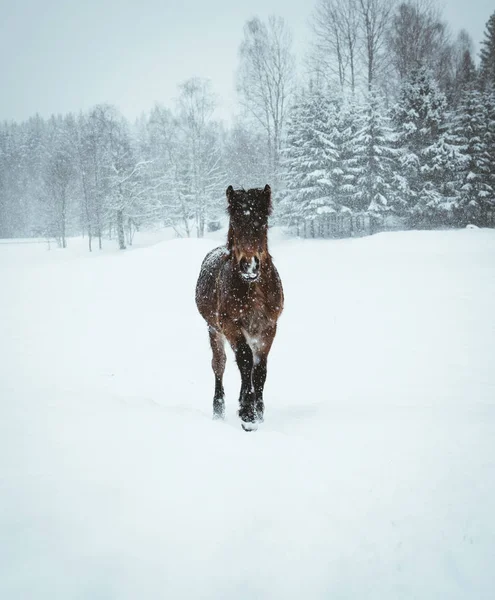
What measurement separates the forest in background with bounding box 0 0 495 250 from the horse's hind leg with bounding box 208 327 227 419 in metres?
22.6

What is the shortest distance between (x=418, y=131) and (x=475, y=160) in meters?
4.53

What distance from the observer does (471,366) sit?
5.62 meters

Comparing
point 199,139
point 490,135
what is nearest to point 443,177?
point 490,135

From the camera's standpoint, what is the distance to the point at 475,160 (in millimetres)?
22156

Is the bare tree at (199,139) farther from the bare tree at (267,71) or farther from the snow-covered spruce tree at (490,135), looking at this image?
the snow-covered spruce tree at (490,135)

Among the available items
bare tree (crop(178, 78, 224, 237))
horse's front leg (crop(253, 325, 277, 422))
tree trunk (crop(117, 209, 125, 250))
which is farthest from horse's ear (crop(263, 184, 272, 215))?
tree trunk (crop(117, 209, 125, 250))

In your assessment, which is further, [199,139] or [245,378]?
[199,139]

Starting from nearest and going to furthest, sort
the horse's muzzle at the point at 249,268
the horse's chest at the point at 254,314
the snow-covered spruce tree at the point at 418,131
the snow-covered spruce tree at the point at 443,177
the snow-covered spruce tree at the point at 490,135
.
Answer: the horse's muzzle at the point at 249,268, the horse's chest at the point at 254,314, the snow-covered spruce tree at the point at 490,135, the snow-covered spruce tree at the point at 443,177, the snow-covered spruce tree at the point at 418,131

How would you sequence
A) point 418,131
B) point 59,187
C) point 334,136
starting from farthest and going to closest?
point 59,187 → point 334,136 → point 418,131

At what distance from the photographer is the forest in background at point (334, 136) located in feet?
77.0

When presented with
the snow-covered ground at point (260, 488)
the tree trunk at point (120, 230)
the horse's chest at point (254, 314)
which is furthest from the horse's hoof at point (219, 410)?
the tree trunk at point (120, 230)

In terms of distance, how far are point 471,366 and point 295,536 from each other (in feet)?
16.9

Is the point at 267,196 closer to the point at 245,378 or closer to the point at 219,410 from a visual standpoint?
the point at 245,378

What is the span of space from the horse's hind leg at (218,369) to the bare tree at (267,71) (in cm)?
2807
